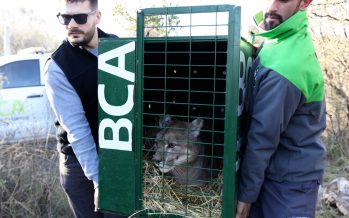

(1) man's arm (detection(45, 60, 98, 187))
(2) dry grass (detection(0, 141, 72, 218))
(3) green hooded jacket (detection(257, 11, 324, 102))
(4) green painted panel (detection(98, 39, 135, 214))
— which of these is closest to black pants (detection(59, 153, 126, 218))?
(1) man's arm (detection(45, 60, 98, 187))

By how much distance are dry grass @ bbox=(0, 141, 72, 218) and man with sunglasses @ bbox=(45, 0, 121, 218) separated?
142cm

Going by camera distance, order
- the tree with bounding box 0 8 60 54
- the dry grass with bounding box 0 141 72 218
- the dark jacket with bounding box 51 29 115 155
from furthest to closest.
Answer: the tree with bounding box 0 8 60 54 → the dry grass with bounding box 0 141 72 218 → the dark jacket with bounding box 51 29 115 155

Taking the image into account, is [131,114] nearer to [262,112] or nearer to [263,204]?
[262,112]

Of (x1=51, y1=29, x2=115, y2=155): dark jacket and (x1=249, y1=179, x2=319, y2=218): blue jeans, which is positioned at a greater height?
(x1=51, y1=29, x2=115, y2=155): dark jacket

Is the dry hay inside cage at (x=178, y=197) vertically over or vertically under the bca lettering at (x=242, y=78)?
under

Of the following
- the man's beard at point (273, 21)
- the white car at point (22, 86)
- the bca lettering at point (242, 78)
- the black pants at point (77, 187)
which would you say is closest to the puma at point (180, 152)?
the bca lettering at point (242, 78)

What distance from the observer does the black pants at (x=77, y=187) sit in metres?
2.39

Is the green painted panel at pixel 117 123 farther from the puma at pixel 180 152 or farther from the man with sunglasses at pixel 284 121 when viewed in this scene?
the man with sunglasses at pixel 284 121

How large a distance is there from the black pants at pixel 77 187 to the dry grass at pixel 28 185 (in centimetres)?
140

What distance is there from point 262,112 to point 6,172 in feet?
9.34

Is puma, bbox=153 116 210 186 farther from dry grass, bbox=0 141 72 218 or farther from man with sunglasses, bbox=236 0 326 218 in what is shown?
dry grass, bbox=0 141 72 218

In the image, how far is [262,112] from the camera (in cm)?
181

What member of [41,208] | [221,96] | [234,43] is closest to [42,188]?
[41,208]

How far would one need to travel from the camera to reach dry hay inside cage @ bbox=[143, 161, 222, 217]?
6.43 ft
